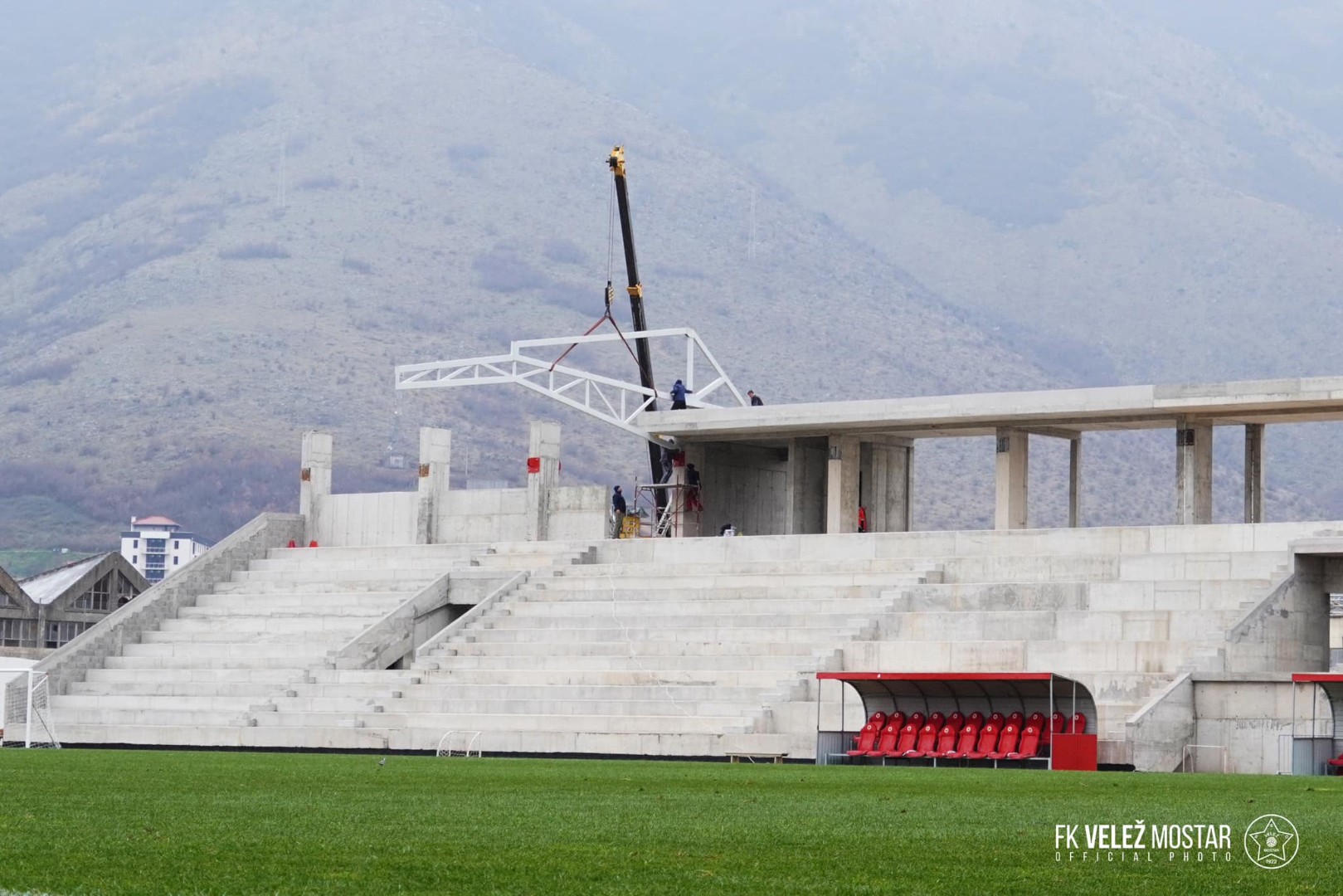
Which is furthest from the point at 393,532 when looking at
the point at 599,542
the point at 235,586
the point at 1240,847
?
the point at 1240,847

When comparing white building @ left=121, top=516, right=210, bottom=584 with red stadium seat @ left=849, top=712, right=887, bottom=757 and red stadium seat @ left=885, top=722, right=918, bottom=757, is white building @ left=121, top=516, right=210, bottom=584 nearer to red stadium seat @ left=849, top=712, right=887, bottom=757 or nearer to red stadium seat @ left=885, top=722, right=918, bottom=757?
red stadium seat @ left=849, top=712, right=887, bottom=757

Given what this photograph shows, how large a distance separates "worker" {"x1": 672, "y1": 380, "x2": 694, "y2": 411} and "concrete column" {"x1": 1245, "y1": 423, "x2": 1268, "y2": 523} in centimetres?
1299

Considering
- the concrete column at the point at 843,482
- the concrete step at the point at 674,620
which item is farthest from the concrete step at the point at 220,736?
the concrete column at the point at 843,482

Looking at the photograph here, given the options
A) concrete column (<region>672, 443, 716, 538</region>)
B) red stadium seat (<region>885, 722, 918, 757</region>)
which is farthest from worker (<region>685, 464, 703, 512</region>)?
red stadium seat (<region>885, 722, 918, 757</region>)

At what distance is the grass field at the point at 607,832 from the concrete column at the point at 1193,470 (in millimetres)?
23480

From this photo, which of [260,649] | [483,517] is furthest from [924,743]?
[483,517]

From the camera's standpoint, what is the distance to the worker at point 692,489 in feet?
173

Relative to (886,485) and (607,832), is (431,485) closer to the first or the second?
(886,485)

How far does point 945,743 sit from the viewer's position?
30781 millimetres

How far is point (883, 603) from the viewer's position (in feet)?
127

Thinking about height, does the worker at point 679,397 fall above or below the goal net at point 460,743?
above

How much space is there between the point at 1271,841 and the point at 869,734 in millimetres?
18685

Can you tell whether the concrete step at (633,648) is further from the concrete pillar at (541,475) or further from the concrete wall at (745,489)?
the concrete wall at (745,489)

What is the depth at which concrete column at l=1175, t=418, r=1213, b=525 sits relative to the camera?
45375 mm
